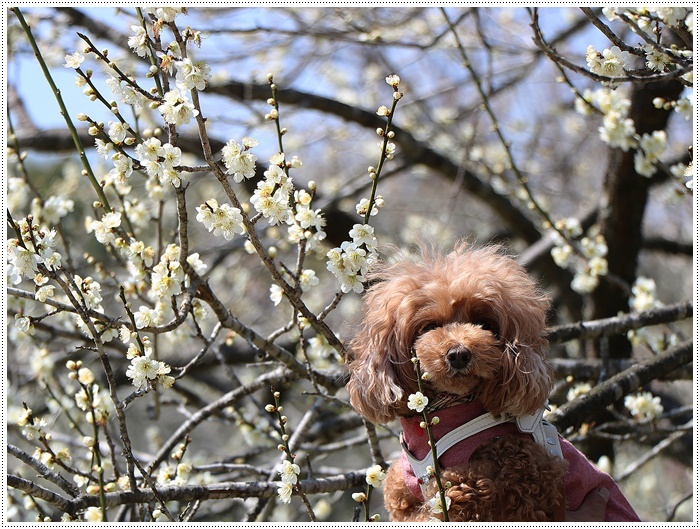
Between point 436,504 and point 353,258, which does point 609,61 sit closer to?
point 353,258

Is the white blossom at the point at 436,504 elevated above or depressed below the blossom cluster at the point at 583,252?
below

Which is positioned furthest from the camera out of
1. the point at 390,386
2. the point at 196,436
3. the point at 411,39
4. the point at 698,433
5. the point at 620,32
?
the point at 196,436

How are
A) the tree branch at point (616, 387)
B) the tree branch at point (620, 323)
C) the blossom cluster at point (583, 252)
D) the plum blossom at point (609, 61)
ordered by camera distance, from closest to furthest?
the plum blossom at point (609, 61) < the tree branch at point (616, 387) < the tree branch at point (620, 323) < the blossom cluster at point (583, 252)

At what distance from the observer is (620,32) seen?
5.50m

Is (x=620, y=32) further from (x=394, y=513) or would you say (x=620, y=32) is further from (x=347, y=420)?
(x=394, y=513)

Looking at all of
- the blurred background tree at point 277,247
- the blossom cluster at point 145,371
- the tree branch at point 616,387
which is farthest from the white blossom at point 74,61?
the tree branch at point 616,387

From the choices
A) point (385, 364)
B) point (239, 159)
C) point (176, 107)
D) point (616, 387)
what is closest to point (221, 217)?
point (239, 159)

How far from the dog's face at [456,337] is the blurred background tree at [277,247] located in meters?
0.17

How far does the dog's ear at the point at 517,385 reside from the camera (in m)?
2.03

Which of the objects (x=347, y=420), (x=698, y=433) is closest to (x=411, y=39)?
(x=347, y=420)

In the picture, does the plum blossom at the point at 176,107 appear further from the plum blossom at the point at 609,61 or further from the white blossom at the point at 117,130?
the plum blossom at the point at 609,61

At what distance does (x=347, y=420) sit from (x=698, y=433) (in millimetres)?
1522

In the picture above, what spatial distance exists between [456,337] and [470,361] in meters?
0.07

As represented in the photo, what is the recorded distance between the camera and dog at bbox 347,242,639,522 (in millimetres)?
2004
